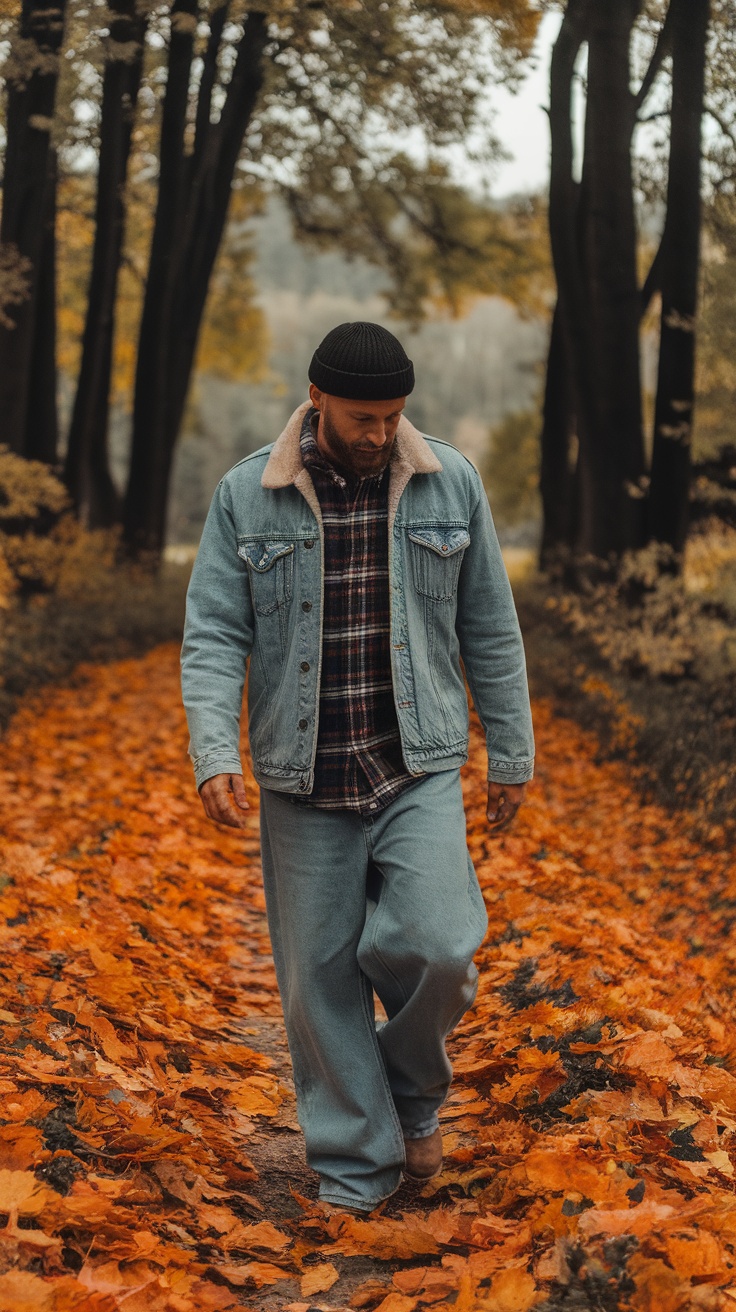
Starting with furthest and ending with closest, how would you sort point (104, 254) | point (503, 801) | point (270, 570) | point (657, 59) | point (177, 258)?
point (177, 258), point (104, 254), point (657, 59), point (503, 801), point (270, 570)

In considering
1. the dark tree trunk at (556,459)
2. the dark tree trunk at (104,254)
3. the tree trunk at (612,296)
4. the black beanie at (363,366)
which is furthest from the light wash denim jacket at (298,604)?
the dark tree trunk at (556,459)

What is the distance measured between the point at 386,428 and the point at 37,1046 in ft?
6.79

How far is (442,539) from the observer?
11.6ft

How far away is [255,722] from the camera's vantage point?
12.0 ft

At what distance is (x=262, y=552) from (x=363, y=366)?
1.91 ft

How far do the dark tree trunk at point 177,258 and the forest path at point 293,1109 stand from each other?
10891 millimetres

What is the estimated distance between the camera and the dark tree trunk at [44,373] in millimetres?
13664

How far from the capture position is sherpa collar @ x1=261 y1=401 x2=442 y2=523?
348 cm

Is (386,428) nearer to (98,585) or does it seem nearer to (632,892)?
(632,892)

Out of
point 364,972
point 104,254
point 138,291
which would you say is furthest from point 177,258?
point 364,972

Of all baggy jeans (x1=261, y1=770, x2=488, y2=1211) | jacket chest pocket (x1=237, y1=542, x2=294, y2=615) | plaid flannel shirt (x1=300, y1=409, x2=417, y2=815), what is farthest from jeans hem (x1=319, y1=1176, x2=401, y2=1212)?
jacket chest pocket (x1=237, y1=542, x2=294, y2=615)

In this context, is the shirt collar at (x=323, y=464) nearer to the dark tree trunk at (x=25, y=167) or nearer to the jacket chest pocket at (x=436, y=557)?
the jacket chest pocket at (x=436, y=557)

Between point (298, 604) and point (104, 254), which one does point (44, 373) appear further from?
point (298, 604)

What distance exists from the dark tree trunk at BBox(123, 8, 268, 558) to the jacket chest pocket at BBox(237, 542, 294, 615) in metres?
13.2
